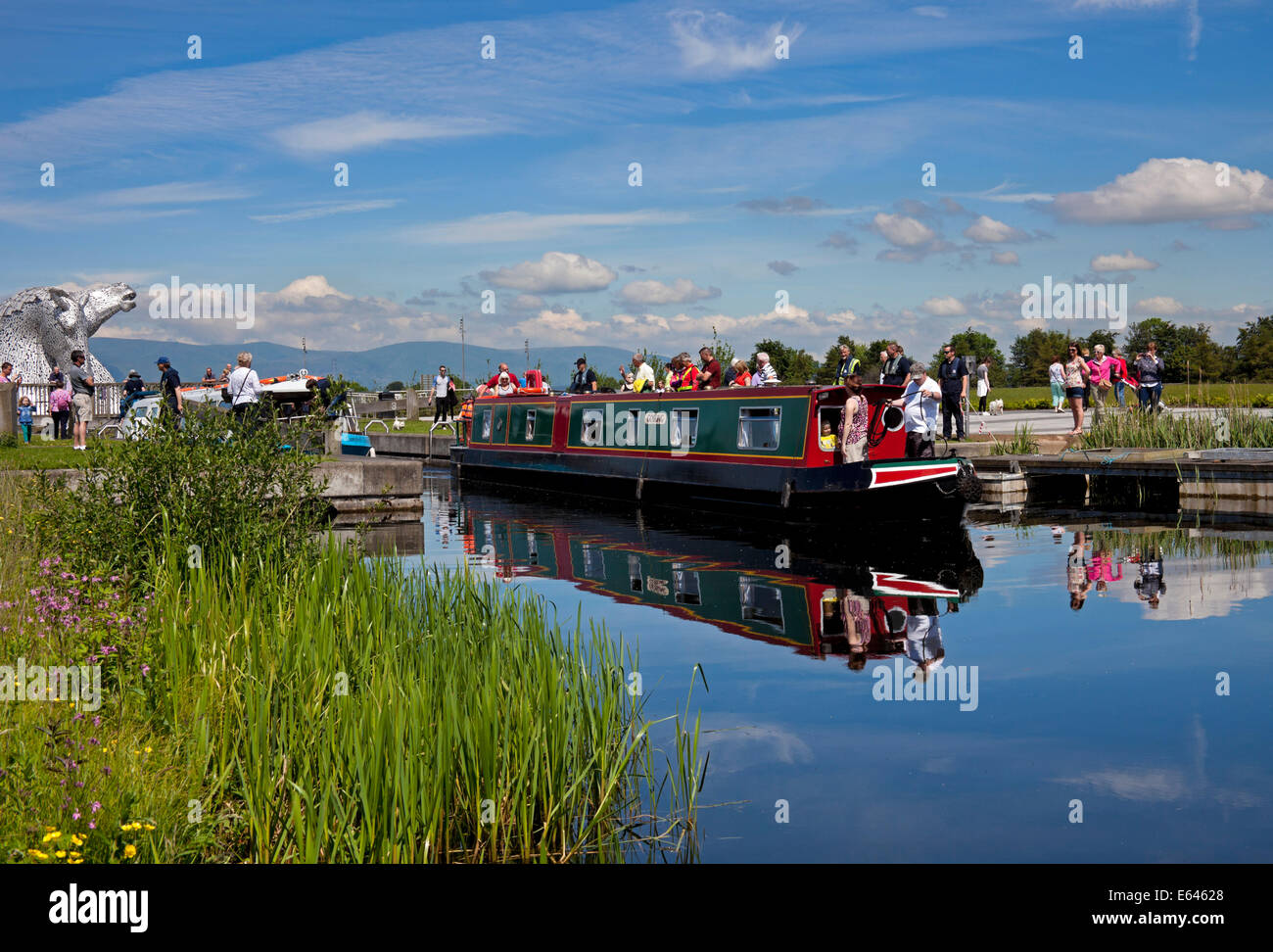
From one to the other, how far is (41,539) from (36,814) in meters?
4.53

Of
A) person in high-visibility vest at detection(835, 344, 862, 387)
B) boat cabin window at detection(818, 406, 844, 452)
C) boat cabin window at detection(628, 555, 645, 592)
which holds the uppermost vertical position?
person in high-visibility vest at detection(835, 344, 862, 387)

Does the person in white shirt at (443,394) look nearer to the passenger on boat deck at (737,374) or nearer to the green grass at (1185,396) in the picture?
the passenger on boat deck at (737,374)

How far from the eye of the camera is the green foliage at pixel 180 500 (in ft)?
26.2

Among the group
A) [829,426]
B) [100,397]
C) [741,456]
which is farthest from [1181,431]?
[100,397]

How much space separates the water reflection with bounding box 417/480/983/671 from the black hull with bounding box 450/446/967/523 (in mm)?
532

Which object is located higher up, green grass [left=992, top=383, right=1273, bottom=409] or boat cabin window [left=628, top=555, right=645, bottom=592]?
green grass [left=992, top=383, right=1273, bottom=409]

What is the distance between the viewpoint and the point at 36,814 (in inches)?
167

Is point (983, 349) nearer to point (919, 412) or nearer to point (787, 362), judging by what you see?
point (787, 362)

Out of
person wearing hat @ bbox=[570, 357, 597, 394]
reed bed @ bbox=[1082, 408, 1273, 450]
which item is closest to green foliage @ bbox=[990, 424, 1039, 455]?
reed bed @ bbox=[1082, 408, 1273, 450]

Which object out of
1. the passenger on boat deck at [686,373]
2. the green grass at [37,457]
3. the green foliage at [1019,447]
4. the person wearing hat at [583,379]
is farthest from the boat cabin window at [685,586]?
the person wearing hat at [583,379]

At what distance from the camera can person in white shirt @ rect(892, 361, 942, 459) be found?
659 inches

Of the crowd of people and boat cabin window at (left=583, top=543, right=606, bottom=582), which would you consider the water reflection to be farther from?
the crowd of people
